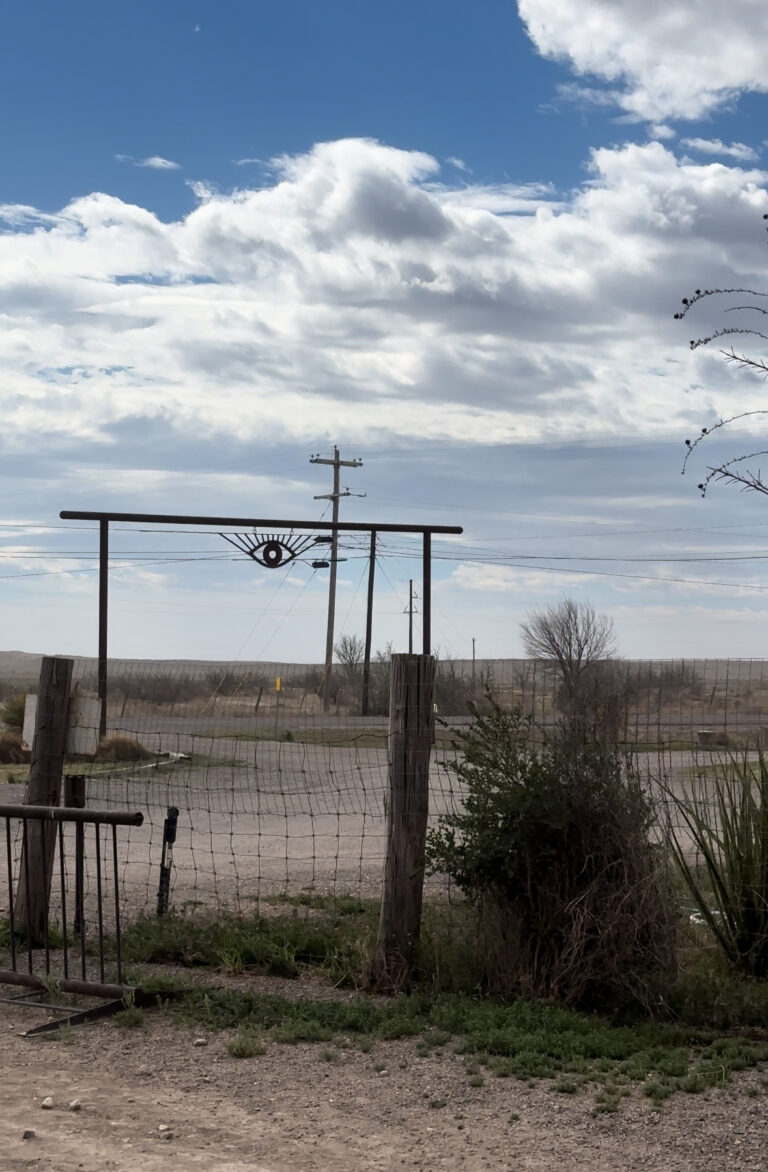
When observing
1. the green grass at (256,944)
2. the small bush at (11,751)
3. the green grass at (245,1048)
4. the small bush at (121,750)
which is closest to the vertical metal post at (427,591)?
the small bush at (121,750)

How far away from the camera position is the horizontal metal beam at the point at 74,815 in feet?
24.8

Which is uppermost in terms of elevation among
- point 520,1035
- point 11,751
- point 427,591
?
point 427,591

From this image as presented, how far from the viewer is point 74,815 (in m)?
7.86

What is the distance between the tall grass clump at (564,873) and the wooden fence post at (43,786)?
111 inches

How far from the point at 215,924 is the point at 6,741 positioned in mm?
21610

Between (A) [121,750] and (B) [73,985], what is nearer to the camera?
(B) [73,985]

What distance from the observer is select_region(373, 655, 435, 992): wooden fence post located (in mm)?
7887

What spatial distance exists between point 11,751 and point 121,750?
3.60 meters

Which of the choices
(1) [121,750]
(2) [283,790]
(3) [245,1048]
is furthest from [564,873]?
(1) [121,750]

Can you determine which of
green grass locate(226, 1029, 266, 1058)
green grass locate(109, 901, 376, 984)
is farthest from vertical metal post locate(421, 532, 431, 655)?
green grass locate(226, 1029, 266, 1058)

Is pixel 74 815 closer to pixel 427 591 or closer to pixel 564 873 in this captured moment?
pixel 564 873

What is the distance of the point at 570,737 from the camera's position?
311 inches

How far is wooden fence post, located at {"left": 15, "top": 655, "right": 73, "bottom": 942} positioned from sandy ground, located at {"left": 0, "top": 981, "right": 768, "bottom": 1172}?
2231 millimetres

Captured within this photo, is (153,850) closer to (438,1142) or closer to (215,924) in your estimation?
(215,924)
